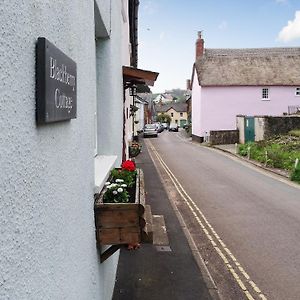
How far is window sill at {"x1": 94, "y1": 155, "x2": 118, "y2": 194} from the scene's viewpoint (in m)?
3.96

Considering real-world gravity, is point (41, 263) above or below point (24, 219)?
below

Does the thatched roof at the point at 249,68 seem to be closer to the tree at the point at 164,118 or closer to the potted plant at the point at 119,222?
the potted plant at the point at 119,222

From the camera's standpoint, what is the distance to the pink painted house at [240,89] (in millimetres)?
40594

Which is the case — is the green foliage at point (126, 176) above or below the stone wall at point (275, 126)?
below

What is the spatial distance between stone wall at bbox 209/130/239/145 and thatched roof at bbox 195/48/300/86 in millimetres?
6953

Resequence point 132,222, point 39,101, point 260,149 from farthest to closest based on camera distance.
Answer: point 260,149 < point 132,222 < point 39,101

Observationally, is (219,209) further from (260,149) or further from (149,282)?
(260,149)

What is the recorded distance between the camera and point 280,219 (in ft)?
34.5

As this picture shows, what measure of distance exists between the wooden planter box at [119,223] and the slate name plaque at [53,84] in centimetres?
116

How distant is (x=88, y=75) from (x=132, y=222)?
1292mm

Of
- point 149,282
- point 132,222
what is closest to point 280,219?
point 149,282

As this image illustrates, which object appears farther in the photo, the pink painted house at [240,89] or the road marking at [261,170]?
the pink painted house at [240,89]

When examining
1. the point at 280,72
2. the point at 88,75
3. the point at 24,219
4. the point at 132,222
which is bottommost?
the point at 132,222

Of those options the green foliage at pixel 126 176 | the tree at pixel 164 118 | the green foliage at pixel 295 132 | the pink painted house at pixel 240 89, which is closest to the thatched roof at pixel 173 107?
the tree at pixel 164 118
